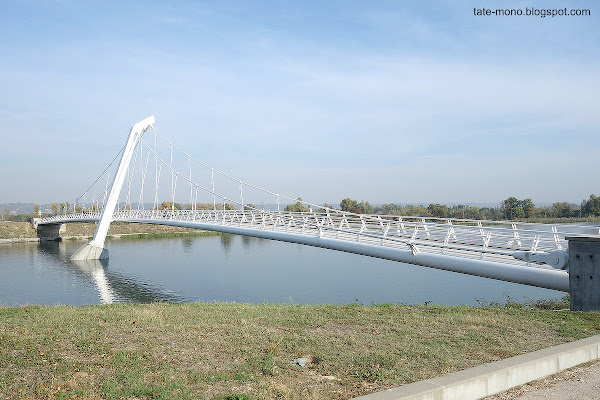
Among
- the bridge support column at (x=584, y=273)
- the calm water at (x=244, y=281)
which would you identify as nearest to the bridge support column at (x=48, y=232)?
the calm water at (x=244, y=281)

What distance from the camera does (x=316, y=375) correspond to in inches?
182

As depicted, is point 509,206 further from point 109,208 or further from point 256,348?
point 256,348

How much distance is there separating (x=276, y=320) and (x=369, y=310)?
177 centimetres

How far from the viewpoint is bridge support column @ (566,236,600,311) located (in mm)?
8688

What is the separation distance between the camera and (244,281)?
22.0 meters

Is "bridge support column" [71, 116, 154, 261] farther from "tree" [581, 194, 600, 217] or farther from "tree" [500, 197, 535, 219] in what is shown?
"tree" [581, 194, 600, 217]

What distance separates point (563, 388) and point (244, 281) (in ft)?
60.5

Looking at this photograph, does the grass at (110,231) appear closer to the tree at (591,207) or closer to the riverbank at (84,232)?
the riverbank at (84,232)

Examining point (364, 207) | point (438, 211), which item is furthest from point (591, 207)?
point (364, 207)

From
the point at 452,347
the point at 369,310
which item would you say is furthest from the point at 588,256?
the point at 452,347

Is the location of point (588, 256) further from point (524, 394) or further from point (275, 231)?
point (275, 231)

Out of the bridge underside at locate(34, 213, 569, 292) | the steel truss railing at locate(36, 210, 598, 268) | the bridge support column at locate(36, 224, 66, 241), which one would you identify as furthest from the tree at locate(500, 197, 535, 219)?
the bridge support column at locate(36, 224, 66, 241)

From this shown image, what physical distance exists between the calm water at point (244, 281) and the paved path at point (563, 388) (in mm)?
11124

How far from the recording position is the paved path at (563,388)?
414 cm
